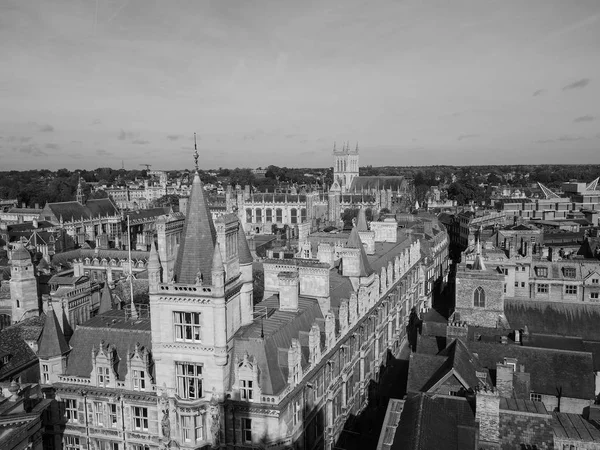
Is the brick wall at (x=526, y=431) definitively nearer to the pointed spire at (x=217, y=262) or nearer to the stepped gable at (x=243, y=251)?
the pointed spire at (x=217, y=262)

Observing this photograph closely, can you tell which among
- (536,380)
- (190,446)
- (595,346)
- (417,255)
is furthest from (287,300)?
(417,255)

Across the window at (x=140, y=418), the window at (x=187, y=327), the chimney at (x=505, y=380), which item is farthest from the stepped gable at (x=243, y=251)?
the chimney at (x=505, y=380)

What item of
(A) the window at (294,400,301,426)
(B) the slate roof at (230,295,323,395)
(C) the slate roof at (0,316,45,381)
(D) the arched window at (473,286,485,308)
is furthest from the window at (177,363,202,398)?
(D) the arched window at (473,286,485,308)

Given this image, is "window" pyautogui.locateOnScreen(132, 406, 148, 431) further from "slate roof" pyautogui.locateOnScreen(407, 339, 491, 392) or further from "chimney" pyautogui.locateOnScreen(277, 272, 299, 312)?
"slate roof" pyautogui.locateOnScreen(407, 339, 491, 392)

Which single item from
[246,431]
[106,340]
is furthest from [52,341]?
[246,431]

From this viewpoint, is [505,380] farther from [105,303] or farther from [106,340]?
[105,303]

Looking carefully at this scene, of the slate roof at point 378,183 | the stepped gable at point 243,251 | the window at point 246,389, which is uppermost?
the slate roof at point 378,183
